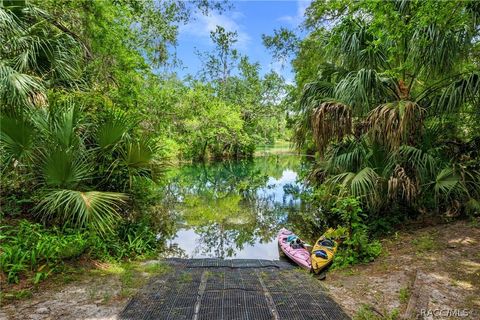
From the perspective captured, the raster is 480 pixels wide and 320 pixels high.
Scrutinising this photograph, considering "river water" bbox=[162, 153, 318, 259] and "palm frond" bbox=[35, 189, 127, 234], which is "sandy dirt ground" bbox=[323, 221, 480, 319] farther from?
"palm frond" bbox=[35, 189, 127, 234]

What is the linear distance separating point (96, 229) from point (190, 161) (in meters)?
23.0

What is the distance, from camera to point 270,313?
3.14 m

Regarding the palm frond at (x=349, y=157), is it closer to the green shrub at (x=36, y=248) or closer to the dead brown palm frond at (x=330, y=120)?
the dead brown palm frond at (x=330, y=120)

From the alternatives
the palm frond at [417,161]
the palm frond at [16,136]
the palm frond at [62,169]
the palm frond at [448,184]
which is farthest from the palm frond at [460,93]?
the palm frond at [16,136]

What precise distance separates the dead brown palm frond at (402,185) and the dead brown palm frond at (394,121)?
51 cm

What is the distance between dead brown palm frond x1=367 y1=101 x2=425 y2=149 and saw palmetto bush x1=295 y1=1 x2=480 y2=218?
0.6 inches

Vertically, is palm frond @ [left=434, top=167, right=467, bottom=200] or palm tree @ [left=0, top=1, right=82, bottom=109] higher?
palm tree @ [left=0, top=1, right=82, bottom=109]

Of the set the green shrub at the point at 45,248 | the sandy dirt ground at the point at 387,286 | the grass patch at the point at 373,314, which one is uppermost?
the green shrub at the point at 45,248

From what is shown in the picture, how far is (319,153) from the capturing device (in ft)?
20.7

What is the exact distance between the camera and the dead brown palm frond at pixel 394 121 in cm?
510

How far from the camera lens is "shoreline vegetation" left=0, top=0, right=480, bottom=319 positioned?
396 cm

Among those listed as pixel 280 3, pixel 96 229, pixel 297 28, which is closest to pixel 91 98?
pixel 96 229

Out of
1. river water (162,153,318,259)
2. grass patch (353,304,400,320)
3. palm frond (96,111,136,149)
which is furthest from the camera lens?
river water (162,153,318,259)

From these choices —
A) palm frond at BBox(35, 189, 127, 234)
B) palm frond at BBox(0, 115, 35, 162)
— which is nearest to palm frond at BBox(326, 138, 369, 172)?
palm frond at BBox(35, 189, 127, 234)
